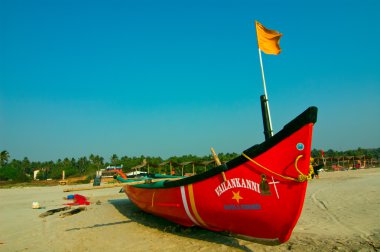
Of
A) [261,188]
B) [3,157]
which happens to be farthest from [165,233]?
[3,157]

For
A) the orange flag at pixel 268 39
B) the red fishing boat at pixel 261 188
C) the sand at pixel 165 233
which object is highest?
the orange flag at pixel 268 39

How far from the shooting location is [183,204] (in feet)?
16.5

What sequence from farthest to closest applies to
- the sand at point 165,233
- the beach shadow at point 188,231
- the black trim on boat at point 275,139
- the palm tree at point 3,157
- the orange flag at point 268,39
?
the palm tree at point 3,157
the orange flag at point 268,39
the beach shadow at point 188,231
the sand at point 165,233
the black trim on boat at point 275,139

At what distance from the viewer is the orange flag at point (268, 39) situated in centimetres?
595

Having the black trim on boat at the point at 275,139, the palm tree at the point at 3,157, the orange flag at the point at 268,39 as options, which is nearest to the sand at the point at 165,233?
the black trim on boat at the point at 275,139

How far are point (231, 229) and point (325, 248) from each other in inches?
61.4

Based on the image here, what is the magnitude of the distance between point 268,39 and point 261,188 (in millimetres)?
3592

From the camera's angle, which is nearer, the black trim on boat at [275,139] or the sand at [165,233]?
the black trim on boat at [275,139]

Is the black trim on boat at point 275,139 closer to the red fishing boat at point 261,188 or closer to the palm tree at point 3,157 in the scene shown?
the red fishing boat at point 261,188

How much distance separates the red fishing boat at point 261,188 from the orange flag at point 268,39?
2879 mm

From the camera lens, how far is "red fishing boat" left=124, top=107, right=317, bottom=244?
12.1 ft

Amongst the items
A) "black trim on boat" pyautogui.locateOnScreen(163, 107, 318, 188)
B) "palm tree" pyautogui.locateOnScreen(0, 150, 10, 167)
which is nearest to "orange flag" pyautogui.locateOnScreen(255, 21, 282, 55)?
"black trim on boat" pyautogui.locateOnScreen(163, 107, 318, 188)

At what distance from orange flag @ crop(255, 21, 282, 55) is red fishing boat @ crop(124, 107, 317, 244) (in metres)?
2.88

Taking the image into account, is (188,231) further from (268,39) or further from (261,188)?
(268,39)
